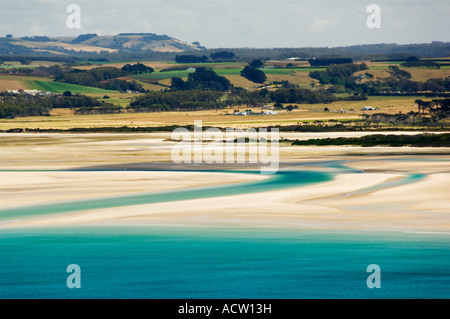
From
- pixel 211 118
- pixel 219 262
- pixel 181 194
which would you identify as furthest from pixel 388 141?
pixel 211 118

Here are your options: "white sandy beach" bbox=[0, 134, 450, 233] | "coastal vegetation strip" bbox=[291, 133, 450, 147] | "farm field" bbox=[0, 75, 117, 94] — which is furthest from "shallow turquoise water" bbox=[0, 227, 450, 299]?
"farm field" bbox=[0, 75, 117, 94]

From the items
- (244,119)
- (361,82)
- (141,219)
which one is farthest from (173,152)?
(361,82)

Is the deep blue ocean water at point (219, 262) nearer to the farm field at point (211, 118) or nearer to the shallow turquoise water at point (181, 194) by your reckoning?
the shallow turquoise water at point (181, 194)

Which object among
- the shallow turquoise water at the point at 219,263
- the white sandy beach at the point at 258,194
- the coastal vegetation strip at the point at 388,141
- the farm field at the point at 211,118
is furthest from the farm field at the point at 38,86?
the shallow turquoise water at the point at 219,263

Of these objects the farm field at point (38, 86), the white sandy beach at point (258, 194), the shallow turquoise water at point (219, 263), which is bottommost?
the shallow turquoise water at point (219, 263)

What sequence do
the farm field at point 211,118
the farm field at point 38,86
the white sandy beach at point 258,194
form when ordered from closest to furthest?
1. the white sandy beach at point 258,194
2. the farm field at point 211,118
3. the farm field at point 38,86

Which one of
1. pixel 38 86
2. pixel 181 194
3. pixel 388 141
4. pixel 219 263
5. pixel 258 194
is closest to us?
pixel 219 263

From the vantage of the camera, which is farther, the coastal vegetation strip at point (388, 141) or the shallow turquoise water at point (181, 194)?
the coastal vegetation strip at point (388, 141)

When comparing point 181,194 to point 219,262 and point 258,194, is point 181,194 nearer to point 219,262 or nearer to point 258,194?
point 258,194

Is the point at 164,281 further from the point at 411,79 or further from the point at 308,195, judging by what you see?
the point at 411,79
